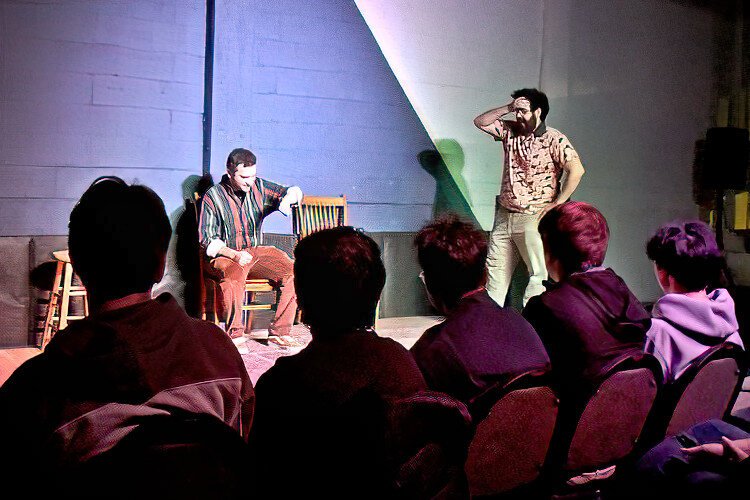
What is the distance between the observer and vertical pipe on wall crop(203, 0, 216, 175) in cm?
464

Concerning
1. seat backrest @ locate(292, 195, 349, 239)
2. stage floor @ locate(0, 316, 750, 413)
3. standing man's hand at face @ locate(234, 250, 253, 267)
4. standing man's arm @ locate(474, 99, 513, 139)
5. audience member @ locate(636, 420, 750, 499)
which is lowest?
stage floor @ locate(0, 316, 750, 413)

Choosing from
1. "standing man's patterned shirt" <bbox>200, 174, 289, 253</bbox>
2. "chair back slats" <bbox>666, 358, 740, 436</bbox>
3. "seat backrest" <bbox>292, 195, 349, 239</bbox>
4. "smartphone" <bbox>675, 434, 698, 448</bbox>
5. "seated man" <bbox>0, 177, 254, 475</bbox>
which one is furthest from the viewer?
"seat backrest" <bbox>292, 195, 349, 239</bbox>

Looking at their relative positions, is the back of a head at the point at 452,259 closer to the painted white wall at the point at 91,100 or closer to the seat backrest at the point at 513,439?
the seat backrest at the point at 513,439

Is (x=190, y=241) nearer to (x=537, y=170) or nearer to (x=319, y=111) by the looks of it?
(x=319, y=111)

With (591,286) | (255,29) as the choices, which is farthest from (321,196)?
(591,286)

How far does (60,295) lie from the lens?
4.04m

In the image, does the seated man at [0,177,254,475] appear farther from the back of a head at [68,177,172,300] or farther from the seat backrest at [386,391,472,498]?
the seat backrest at [386,391,472,498]

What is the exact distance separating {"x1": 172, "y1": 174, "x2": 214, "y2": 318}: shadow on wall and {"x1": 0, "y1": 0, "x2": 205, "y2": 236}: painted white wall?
65mm

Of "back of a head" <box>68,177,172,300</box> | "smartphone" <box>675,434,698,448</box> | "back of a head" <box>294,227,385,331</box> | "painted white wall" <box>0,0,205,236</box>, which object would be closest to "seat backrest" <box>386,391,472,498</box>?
"back of a head" <box>294,227,385,331</box>

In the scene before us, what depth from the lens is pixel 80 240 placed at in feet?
3.99

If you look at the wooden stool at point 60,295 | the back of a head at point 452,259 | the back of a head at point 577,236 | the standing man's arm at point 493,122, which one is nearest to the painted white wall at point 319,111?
the standing man's arm at point 493,122

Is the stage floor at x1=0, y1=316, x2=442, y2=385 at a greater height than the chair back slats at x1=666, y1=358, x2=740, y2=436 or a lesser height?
lesser

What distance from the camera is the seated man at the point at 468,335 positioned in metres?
1.47

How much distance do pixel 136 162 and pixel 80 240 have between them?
3.44m
